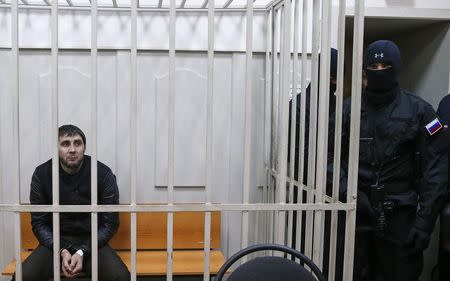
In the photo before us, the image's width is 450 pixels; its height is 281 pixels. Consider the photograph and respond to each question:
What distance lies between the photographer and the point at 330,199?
2119 millimetres

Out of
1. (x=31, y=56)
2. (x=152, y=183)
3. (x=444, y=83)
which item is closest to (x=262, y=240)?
(x=152, y=183)

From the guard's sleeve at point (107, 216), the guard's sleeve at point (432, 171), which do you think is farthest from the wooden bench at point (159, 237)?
the guard's sleeve at point (432, 171)

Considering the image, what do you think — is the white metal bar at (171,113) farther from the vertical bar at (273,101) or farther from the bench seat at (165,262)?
the vertical bar at (273,101)

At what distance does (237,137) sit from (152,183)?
0.69 metres

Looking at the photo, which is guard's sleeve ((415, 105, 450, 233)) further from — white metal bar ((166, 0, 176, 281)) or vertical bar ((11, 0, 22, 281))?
vertical bar ((11, 0, 22, 281))

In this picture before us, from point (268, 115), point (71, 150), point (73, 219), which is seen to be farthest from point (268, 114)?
point (73, 219)

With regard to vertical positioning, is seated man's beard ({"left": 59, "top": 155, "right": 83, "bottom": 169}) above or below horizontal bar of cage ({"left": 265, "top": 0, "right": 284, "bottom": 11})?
below

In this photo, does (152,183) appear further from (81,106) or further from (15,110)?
(15,110)

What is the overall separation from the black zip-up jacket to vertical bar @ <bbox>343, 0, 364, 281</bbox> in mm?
1452

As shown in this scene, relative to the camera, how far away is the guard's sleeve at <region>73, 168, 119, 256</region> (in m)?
2.76

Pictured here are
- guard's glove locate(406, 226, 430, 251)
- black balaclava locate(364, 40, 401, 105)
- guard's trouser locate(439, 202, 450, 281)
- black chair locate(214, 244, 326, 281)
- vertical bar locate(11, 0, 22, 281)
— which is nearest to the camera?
black chair locate(214, 244, 326, 281)

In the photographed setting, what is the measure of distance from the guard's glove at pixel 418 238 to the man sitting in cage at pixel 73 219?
1.63 meters

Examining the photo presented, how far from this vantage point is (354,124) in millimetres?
1977

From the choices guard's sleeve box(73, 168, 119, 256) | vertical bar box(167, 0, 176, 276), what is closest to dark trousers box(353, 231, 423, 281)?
vertical bar box(167, 0, 176, 276)
